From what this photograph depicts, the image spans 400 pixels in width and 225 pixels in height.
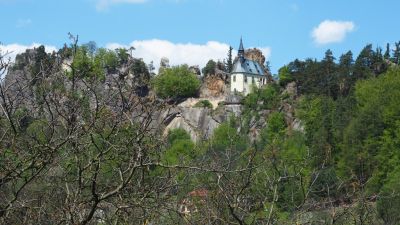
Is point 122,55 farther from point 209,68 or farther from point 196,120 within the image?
point 196,120

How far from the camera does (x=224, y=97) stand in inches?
2479

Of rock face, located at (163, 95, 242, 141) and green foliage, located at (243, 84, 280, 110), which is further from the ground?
green foliage, located at (243, 84, 280, 110)

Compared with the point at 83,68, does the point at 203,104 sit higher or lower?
lower

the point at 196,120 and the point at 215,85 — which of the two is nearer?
the point at 196,120

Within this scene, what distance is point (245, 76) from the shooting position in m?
65.9

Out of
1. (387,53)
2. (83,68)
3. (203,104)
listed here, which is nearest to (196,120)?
(203,104)

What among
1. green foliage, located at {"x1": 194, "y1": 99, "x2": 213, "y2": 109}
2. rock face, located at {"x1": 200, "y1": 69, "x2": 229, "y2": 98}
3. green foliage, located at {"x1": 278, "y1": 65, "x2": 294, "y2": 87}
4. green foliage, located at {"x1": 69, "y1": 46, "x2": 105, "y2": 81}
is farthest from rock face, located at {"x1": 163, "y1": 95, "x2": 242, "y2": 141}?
green foliage, located at {"x1": 69, "y1": 46, "x2": 105, "y2": 81}

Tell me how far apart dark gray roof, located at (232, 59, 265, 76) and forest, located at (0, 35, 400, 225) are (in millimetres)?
2385

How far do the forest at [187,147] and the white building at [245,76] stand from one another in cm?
245

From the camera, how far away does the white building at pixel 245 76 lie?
215 feet

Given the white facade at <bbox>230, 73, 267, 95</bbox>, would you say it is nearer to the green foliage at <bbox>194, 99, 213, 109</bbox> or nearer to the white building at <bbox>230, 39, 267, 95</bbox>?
the white building at <bbox>230, 39, 267, 95</bbox>

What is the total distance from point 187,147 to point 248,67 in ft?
76.1

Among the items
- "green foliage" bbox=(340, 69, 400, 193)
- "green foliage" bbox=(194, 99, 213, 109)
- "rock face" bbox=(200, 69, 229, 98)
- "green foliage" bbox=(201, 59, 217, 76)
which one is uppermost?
"green foliage" bbox=(201, 59, 217, 76)

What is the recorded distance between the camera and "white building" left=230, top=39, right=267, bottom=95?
6544 centimetres
